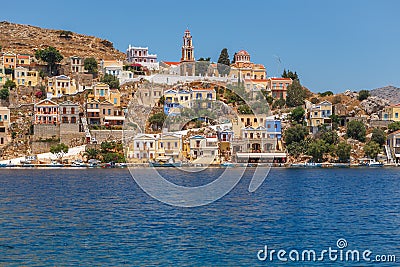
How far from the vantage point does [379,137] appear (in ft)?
284

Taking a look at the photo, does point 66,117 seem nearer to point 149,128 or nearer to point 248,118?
point 149,128

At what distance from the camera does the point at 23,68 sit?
316ft

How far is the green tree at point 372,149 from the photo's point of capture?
84.0 metres

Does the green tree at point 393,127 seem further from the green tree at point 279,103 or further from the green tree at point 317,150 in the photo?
the green tree at point 279,103

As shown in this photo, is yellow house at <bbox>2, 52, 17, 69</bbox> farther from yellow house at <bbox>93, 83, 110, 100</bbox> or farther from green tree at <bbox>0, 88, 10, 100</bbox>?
yellow house at <bbox>93, 83, 110, 100</bbox>

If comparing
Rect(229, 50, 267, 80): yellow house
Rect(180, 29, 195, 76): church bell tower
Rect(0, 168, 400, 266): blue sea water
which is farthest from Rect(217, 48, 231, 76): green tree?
Rect(0, 168, 400, 266): blue sea water

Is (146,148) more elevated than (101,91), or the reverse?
(101,91)

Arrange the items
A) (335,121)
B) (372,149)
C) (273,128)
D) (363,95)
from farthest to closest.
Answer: (363,95)
(335,121)
(273,128)
(372,149)

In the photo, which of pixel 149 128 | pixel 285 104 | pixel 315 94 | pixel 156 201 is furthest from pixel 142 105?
pixel 156 201

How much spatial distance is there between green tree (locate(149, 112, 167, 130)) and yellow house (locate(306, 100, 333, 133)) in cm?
1998

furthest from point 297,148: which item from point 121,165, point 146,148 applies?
point 121,165

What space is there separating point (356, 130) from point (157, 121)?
25.8 m

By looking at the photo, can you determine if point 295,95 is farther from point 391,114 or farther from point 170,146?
point 170,146

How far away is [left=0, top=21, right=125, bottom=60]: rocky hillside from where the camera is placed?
4552 inches
